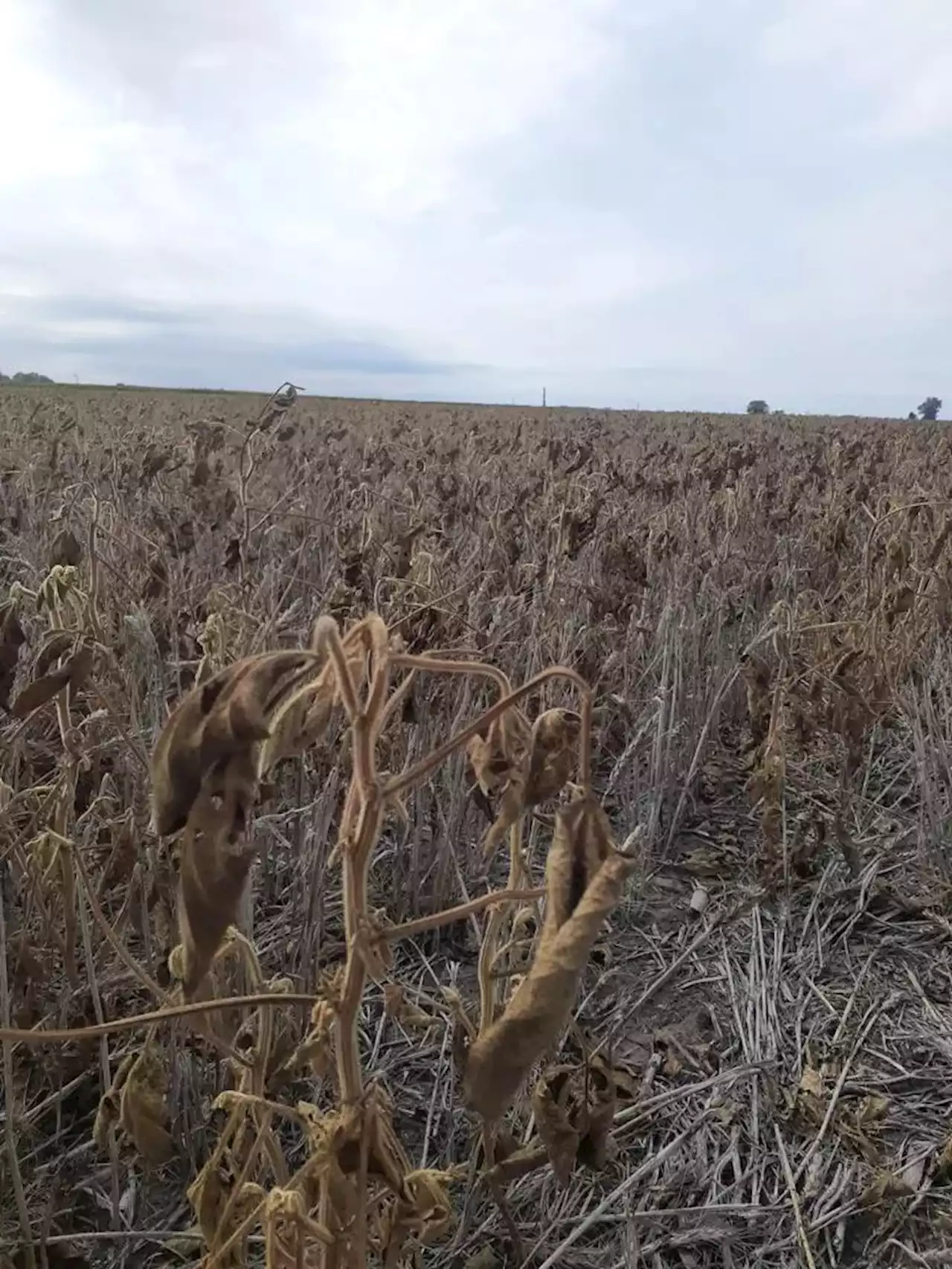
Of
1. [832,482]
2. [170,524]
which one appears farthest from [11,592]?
[832,482]

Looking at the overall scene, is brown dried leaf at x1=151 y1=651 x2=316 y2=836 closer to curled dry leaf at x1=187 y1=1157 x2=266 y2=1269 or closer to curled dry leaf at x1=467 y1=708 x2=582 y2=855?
curled dry leaf at x1=467 y1=708 x2=582 y2=855

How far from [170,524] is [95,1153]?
67.4 inches

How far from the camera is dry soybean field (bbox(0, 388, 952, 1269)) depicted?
703mm

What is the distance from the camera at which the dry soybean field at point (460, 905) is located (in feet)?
2.31

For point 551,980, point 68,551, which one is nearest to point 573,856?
point 551,980

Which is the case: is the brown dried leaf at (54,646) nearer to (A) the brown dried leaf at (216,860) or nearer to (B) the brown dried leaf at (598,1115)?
(A) the brown dried leaf at (216,860)

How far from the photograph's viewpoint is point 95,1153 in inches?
56.7

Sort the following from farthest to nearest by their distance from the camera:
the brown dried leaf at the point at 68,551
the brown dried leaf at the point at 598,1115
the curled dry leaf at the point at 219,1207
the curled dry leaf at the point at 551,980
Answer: the brown dried leaf at the point at 68,551 → the brown dried leaf at the point at 598,1115 → the curled dry leaf at the point at 219,1207 → the curled dry leaf at the point at 551,980

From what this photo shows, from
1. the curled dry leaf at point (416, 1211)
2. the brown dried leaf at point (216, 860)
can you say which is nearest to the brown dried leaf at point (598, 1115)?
the curled dry leaf at point (416, 1211)

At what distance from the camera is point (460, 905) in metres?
1.87

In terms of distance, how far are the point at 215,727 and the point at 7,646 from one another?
2.00ft

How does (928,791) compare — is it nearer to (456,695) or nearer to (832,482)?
(456,695)

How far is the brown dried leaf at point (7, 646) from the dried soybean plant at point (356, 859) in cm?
49

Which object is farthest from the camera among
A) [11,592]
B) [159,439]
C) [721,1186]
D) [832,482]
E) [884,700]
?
[832,482]
